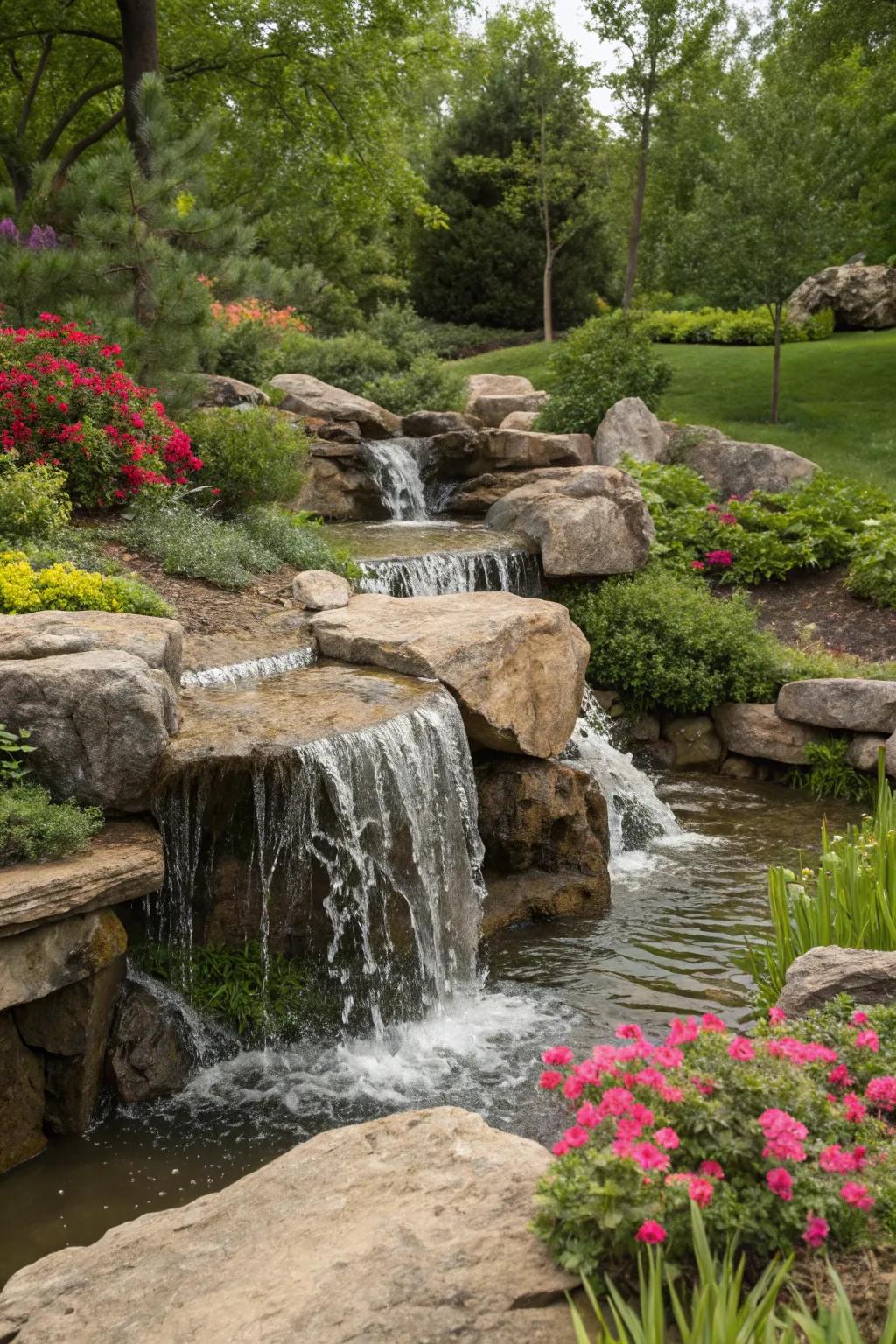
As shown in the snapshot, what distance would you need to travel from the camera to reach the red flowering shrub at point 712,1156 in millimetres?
2520

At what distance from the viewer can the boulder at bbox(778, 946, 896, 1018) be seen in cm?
400

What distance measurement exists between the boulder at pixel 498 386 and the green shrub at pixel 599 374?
2.62 metres

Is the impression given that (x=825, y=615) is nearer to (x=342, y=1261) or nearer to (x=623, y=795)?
(x=623, y=795)

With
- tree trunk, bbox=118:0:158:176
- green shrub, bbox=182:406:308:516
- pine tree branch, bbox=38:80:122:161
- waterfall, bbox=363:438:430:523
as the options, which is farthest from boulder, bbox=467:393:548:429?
green shrub, bbox=182:406:308:516

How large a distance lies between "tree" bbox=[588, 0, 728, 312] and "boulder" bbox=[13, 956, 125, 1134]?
20.4 meters

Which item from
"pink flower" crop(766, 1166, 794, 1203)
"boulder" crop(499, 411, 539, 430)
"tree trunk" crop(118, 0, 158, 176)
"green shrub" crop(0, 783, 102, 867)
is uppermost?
"tree trunk" crop(118, 0, 158, 176)

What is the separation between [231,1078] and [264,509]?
20.2 feet

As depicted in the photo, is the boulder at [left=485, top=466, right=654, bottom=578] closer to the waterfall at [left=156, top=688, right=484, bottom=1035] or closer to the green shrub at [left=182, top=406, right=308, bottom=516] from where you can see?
the green shrub at [left=182, top=406, right=308, bottom=516]

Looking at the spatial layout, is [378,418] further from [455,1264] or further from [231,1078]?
[455,1264]

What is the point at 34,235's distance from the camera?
34.6ft

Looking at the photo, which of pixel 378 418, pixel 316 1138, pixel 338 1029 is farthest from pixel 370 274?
pixel 316 1138

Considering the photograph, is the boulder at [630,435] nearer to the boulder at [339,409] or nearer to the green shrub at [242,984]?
the boulder at [339,409]

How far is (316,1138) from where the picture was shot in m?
3.48

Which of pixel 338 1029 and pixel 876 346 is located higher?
pixel 876 346
